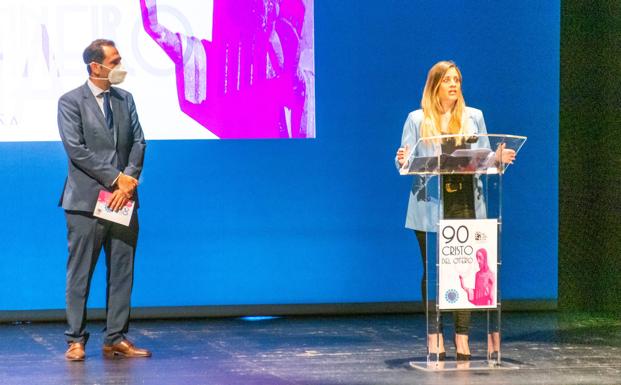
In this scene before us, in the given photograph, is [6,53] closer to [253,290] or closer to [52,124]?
[52,124]

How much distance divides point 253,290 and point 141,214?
884 mm

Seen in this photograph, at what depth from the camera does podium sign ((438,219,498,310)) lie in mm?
4938

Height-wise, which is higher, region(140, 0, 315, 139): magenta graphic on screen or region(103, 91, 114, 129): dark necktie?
region(140, 0, 315, 139): magenta graphic on screen

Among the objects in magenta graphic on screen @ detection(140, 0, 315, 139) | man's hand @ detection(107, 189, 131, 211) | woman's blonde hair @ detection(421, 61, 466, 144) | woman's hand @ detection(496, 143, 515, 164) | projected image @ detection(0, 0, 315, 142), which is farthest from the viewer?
magenta graphic on screen @ detection(140, 0, 315, 139)

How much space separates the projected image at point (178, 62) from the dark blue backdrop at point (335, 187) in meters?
0.11

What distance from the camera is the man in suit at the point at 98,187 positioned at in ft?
17.9

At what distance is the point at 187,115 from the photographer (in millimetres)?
6957

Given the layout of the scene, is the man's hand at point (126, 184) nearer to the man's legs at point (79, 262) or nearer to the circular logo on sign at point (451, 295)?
the man's legs at point (79, 262)

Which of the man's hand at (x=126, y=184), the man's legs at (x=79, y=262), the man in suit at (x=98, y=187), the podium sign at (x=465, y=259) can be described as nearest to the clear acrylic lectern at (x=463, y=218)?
the podium sign at (x=465, y=259)

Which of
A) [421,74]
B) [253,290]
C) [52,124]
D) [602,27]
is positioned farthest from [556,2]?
[52,124]

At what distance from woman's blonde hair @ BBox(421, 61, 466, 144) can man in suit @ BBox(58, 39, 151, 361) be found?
59.1 inches

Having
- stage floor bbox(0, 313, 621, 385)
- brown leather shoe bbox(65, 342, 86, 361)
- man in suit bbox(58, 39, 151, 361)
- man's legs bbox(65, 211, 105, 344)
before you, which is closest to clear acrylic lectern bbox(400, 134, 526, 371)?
stage floor bbox(0, 313, 621, 385)

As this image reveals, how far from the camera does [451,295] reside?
4.96 meters

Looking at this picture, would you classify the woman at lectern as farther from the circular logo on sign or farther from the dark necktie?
the dark necktie
